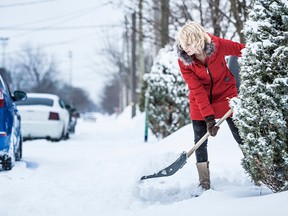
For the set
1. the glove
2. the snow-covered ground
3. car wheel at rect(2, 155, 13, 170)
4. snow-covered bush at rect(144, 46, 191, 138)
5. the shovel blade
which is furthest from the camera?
snow-covered bush at rect(144, 46, 191, 138)

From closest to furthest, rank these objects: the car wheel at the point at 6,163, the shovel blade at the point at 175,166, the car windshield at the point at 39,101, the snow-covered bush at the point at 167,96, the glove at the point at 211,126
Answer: the glove at the point at 211,126, the shovel blade at the point at 175,166, the car wheel at the point at 6,163, the snow-covered bush at the point at 167,96, the car windshield at the point at 39,101

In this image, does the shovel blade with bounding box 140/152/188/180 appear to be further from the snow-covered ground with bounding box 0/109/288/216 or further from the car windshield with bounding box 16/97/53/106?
the car windshield with bounding box 16/97/53/106

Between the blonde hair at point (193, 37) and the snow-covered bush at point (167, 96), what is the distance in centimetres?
509

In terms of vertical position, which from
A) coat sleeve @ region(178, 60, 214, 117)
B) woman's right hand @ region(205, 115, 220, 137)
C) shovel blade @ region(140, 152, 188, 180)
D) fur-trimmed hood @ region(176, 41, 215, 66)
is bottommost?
shovel blade @ region(140, 152, 188, 180)

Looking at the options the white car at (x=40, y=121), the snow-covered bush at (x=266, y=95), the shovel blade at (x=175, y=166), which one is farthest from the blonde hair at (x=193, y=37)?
the white car at (x=40, y=121)

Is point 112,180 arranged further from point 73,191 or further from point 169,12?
point 169,12

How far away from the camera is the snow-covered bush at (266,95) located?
10.5 feet

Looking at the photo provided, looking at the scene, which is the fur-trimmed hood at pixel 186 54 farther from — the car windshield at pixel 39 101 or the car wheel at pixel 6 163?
the car windshield at pixel 39 101

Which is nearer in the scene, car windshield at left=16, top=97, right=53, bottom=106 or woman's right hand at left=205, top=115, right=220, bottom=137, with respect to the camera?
woman's right hand at left=205, top=115, right=220, bottom=137

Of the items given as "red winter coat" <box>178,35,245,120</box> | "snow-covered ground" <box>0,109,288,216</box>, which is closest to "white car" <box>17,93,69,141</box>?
"snow-covered ground" <box>0,109,288,216</box>

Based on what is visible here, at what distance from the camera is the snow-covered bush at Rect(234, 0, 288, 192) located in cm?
319

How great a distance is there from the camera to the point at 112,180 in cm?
527

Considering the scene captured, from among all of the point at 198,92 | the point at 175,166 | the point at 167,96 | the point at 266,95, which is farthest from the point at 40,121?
the point at 266,95

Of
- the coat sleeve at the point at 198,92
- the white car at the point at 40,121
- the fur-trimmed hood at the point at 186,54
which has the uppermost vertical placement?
the fur-trimmed hood at the point at 186,54
